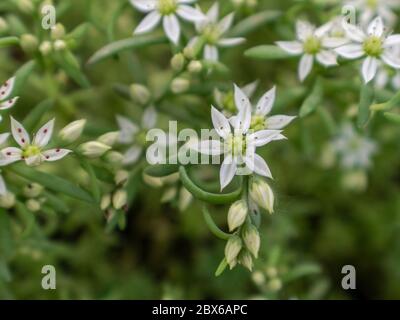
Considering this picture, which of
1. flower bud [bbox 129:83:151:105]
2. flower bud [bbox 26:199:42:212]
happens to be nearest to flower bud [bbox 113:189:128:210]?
flower bud [bbox 26:199:42:212]

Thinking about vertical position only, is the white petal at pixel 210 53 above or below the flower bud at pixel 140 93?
above

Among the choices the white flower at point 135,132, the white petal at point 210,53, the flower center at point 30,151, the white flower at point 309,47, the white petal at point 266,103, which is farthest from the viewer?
the white flower at point 135,132

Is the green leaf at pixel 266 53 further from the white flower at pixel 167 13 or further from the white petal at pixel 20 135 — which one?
the white petal at pixel 20 135

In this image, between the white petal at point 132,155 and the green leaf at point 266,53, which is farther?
the white petal at point 132,155

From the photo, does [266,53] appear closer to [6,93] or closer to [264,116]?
[264,116]

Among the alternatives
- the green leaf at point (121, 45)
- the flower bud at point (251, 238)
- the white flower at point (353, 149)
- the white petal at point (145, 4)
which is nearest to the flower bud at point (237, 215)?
the flower bud at point (251, 238)

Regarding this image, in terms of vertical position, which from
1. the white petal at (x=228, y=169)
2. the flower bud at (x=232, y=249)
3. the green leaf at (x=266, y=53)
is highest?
the green leaf at (x=266, y=53)

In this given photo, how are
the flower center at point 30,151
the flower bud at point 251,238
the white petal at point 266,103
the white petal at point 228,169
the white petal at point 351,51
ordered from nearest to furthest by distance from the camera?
the flower bud at point 251,238, the white petal at point 228,169, the flower center at point 30,151, the white petal at point 266,103, the white petal at point 351,51
